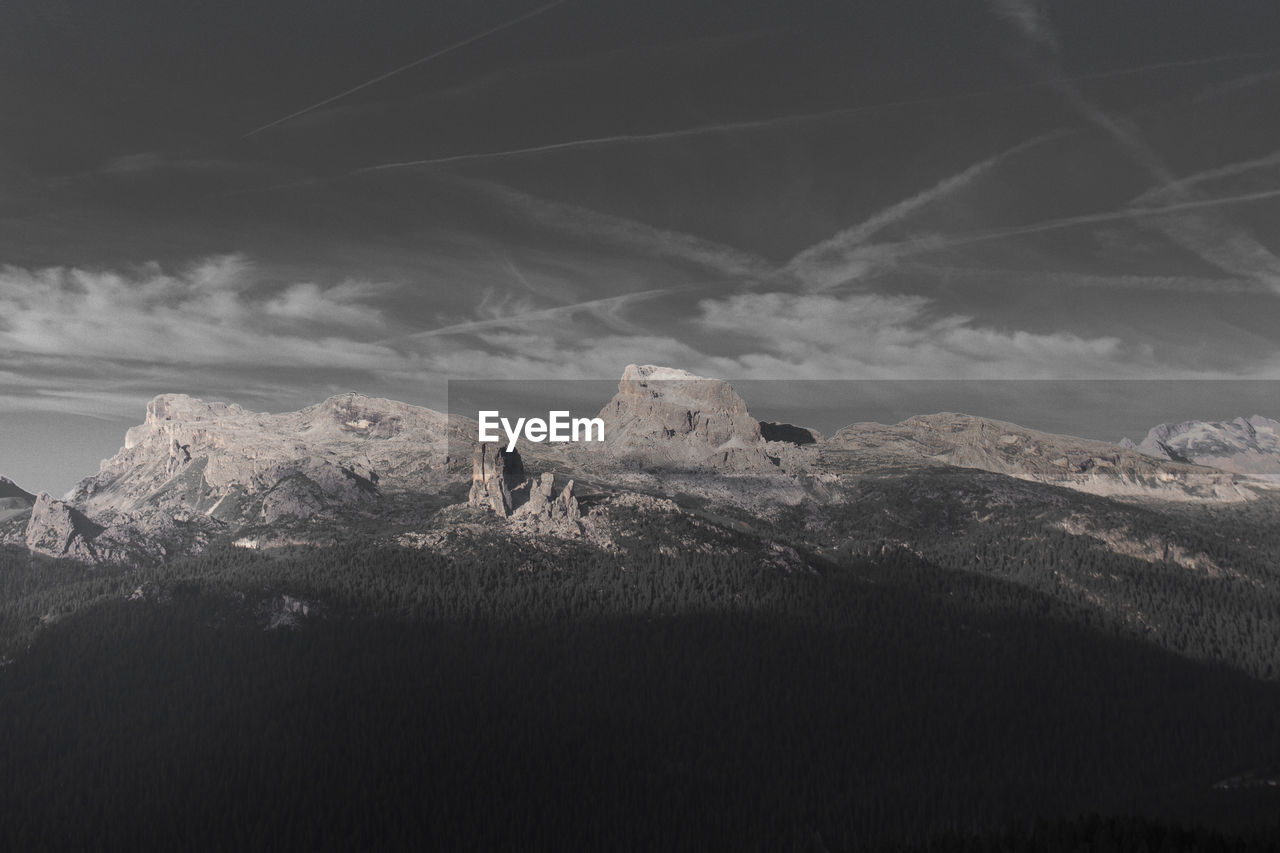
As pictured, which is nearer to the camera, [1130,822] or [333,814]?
[1130,822]

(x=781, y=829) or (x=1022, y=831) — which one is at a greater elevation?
(x=1022, y=831)

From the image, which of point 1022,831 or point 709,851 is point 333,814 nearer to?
point 709,851

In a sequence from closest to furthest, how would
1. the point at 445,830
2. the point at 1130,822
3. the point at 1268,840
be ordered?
the point at 1268,840, the point at 1130,822, the point at 445,830

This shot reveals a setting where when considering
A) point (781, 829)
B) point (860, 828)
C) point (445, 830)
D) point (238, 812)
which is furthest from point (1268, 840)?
point (238, 812)

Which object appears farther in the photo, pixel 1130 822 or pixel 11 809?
pixel 11 809

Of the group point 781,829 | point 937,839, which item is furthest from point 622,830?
point 937,839

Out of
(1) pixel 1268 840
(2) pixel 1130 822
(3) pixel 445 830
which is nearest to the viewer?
(1) pixel 1268 840

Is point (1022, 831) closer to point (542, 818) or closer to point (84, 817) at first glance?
point (542, 818)

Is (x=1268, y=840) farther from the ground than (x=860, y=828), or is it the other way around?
(x=1268, y=840)
